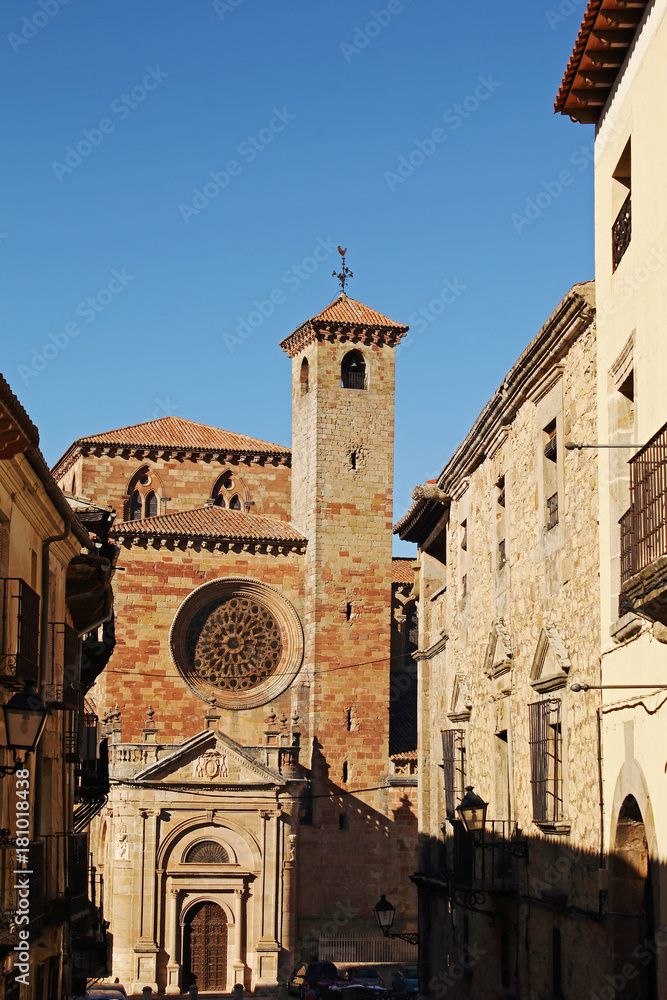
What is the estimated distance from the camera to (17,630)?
14375mm

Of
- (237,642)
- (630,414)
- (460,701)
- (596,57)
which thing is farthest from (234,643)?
(596,57)

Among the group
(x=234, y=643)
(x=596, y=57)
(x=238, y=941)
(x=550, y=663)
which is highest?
(x=596, y=57)

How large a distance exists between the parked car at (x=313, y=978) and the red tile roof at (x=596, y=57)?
87.9 feet

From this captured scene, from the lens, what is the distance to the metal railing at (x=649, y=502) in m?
9.01

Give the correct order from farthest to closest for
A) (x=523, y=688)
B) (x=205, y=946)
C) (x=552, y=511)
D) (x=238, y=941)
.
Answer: (x=205, y=946) < (x=238, y=941) < (x=523, y=688) < (x=552, y=511)

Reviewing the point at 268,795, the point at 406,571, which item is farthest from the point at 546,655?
the point at 406,571

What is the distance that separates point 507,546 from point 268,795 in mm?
22093

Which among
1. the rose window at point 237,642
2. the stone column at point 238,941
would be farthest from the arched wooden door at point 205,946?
the rose window at point 237,642

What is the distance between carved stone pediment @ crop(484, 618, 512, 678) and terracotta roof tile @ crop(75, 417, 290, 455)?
3098 centimetres

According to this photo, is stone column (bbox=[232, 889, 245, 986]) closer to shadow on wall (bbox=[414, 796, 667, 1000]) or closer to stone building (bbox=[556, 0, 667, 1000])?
shadow on wall (bbox=[414, 796, 667, 1000])

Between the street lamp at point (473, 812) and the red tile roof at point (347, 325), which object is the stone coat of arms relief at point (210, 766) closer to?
the red tile roof at point (347, 325)

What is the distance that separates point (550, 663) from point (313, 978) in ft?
77.2

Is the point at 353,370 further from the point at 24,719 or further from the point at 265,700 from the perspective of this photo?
the point at 24,719

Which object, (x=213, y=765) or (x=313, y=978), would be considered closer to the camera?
(x=313, y=978)
